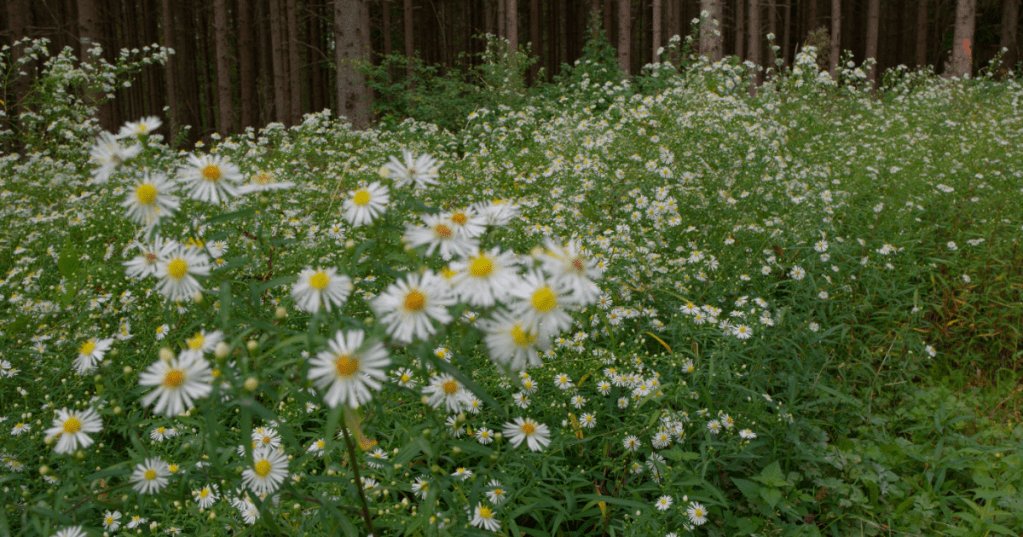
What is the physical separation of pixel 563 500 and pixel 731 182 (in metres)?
2.78

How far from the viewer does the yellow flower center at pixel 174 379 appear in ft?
3.55

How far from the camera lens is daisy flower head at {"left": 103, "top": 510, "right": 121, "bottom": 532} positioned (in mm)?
1847

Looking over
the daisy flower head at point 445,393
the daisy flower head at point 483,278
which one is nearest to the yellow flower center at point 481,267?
the daisy flower head at point 483,278

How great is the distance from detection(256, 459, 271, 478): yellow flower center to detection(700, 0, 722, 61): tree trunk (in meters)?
8.25

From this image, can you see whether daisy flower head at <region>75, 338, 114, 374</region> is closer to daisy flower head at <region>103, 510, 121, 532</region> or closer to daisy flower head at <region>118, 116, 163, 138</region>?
daisy flower head at <region>118, 116, 163, 138</region>

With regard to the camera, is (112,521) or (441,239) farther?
(112,521)

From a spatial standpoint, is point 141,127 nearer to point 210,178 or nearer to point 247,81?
point 210,178

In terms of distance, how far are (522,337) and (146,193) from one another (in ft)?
2.86

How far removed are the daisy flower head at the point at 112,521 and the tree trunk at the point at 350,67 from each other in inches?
277

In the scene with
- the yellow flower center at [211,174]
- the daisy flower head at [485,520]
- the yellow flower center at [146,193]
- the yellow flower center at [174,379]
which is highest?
the yellow flower center at [211,174]

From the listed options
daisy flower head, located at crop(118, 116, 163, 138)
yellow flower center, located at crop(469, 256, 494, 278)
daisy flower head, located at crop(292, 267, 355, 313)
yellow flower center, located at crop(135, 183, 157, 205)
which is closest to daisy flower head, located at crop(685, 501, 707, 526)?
yellow flower center, located at crop(469, 256, 494, 278)

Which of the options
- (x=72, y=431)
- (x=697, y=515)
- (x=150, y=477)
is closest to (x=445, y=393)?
(x=150, y=477)

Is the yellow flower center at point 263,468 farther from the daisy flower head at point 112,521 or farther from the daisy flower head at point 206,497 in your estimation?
the daisy flower head at point 112,521

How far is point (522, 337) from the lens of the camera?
3.56 ft
